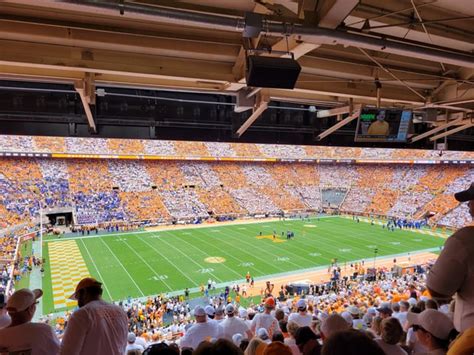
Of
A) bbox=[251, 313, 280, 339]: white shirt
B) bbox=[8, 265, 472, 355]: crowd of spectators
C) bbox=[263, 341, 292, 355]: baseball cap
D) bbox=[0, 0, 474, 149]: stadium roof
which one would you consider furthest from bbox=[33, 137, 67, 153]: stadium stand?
bbox=[263, 341, 292, 355]: baseball cap

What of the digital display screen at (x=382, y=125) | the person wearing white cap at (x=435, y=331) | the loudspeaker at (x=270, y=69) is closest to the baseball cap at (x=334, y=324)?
the person wearing white cap at (x=435, y=331)

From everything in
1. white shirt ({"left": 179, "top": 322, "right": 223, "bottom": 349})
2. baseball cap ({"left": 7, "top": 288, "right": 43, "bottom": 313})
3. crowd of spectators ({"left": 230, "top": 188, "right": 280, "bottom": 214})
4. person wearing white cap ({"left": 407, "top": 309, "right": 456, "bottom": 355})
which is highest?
baseball cap ({"left": 7, "top": 288, "right": 43, "bottom": 313})

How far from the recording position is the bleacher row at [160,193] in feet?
119

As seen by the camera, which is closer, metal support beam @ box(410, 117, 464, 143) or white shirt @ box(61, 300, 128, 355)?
white shirt @ box(61, 300, 128, 355)

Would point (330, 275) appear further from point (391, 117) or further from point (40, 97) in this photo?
point (40, 97)

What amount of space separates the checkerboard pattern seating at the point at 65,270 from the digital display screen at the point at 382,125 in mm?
15912

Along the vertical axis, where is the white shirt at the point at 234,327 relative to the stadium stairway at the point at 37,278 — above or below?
above

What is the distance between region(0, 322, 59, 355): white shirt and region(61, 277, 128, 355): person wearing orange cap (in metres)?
0.35

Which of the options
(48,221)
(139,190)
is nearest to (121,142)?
(139,190)

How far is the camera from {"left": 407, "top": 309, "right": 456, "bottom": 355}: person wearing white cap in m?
2.58

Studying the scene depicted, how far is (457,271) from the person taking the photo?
2.13 meters

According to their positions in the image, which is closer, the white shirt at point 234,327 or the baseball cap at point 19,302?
the baseball cap at point 19,302

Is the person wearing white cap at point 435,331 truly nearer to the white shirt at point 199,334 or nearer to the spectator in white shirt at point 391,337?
the spectator in white shirt at point 391,337

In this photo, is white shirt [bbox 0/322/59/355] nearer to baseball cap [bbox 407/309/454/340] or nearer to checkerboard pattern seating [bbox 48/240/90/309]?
baseball cap [bbox 407/309/454/340]
